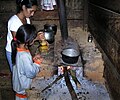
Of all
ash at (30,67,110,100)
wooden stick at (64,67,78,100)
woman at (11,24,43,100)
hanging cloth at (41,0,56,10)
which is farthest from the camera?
hanging cloth at (41,0,56,10)

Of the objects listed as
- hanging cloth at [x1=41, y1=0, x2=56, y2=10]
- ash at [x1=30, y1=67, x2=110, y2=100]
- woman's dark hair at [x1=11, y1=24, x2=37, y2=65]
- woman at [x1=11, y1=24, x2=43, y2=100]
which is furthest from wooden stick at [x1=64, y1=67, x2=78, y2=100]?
hanging cloth at [x1=41, y1=0, x2=56, y2=10]

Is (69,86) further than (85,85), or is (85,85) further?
(85,85)

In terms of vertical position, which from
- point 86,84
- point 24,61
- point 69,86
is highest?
point 24,61

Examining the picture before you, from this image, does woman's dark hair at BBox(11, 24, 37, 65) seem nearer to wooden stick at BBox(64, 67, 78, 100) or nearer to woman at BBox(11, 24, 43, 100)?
woman at BBox(11, 24, 43, 100)

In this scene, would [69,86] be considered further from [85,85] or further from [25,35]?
[25,35]

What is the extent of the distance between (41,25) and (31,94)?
4.53m

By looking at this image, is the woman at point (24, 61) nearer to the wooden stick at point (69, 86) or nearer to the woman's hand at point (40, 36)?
the wooden stick at point (69, 86)

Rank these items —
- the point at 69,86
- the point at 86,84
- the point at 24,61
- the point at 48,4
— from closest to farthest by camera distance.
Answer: the point at 69,86 → the point at 24,61 → the point at 86,84 → the point at 48,4

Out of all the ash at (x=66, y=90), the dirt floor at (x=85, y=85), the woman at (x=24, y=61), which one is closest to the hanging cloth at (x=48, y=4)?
the dirt floor at (x=85, y=85)

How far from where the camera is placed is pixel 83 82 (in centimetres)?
385

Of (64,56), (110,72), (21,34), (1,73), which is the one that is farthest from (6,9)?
(110,72)

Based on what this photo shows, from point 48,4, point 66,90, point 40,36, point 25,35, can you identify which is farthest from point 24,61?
point 48,4

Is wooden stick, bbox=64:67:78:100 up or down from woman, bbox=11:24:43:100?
down

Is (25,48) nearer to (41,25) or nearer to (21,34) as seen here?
(21,34)
